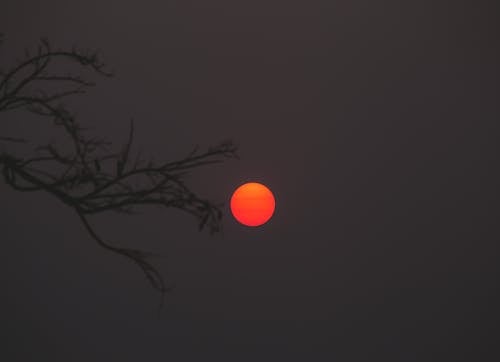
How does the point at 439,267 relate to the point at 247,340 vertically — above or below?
above

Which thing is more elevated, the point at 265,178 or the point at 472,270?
the point at 265,178

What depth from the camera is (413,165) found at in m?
7.57

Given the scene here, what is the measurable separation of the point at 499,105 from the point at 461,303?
243cm

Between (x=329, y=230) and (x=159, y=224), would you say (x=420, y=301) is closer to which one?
(x=329, y=230)

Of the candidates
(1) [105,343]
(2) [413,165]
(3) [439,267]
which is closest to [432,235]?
(3) [439,267]

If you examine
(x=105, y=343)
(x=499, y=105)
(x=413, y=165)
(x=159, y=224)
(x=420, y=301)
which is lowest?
(x=105, y=343)

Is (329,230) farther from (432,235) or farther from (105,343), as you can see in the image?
(105,343)

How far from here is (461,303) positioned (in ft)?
25.0

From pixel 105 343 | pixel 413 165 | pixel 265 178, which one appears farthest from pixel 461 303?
pixel 105 343

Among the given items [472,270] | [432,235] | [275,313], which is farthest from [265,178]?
[472,270]

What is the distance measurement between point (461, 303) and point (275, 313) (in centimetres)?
226

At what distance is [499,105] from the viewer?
7.59 metres

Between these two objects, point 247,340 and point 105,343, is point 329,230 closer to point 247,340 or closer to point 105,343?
point 247,340

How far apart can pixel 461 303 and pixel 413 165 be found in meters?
1.77
